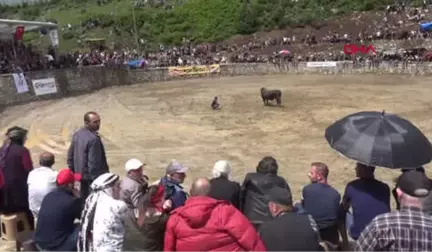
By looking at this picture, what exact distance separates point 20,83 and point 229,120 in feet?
38.6

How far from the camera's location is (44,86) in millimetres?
30953

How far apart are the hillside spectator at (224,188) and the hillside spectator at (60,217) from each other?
1605 mm

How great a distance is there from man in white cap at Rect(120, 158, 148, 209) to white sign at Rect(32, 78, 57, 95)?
80.1 ft

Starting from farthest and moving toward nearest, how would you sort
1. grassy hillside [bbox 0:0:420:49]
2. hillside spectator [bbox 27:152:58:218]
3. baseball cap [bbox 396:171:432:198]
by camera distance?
grassy hillside [bbox 0:0:420:49] → hillside spectator [bbox 27:152:58:218] → baseball cap [bbox 396:171:432:198]

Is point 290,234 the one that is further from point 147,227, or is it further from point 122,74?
point 122,74

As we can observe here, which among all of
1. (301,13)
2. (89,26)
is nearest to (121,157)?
(301,13)

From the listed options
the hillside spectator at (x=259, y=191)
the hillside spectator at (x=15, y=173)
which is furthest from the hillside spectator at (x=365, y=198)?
the hillside spectator at (x=15, y=173)

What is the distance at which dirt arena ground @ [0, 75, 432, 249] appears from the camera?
55.0 feet

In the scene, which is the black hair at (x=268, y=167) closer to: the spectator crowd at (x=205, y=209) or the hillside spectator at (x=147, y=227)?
the spectator crowd at (x=205, y=209)

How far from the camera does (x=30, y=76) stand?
3012 cm

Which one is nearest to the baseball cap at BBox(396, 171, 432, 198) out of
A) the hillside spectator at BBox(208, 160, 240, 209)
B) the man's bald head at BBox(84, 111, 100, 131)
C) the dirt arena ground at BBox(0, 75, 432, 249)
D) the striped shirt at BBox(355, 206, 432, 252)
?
the striped shirt at BBox(355, 206, 432, 252)

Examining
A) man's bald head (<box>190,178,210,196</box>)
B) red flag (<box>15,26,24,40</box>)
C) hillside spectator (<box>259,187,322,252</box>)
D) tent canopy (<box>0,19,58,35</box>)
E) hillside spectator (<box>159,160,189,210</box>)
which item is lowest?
hillside spectator (<box>159,160,189,210</box>)

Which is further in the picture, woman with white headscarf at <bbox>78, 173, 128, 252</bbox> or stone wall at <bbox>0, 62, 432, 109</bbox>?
stone wall at <bbox>0, 62, 432, 109</bbox>

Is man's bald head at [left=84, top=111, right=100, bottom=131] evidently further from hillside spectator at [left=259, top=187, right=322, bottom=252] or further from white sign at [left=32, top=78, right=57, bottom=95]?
white sign at [left=32, top=78, right=57, bottom=95]
